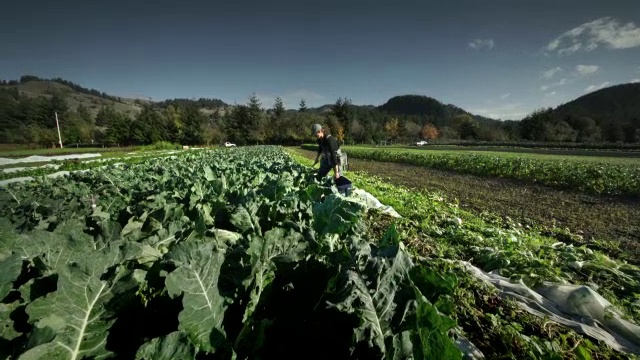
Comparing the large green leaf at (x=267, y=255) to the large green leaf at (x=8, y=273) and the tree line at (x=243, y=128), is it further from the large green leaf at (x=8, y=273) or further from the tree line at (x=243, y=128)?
the tree line at (x=243, y=128)

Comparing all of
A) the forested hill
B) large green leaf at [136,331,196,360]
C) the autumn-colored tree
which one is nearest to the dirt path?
large green leaf at [136,331,196,360]

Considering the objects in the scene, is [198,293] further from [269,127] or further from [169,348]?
[269,127]

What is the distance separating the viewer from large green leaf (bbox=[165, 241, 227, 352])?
41.5 inches

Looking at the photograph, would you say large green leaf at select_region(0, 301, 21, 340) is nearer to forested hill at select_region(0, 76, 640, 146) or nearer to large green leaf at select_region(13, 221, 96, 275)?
large green leaf at select_region(13, 221, 96, 275)

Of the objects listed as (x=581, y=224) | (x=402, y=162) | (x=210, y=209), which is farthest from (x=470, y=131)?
(x=210, y=209)

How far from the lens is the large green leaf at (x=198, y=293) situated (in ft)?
3.46

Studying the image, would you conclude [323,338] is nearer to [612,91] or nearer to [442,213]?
[442,213]

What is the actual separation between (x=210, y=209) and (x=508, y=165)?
18.6 metres

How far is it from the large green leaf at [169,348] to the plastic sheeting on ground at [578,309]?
135 inches

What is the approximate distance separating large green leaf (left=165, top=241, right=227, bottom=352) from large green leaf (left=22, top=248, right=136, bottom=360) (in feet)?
0.69

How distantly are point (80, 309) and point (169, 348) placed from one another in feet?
1.34

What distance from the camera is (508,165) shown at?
17516mm

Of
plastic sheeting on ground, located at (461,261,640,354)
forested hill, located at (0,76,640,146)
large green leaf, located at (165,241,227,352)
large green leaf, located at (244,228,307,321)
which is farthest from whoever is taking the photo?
forested hill, located at (0,76,640,146)

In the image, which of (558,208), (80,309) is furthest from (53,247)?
(558,208)
